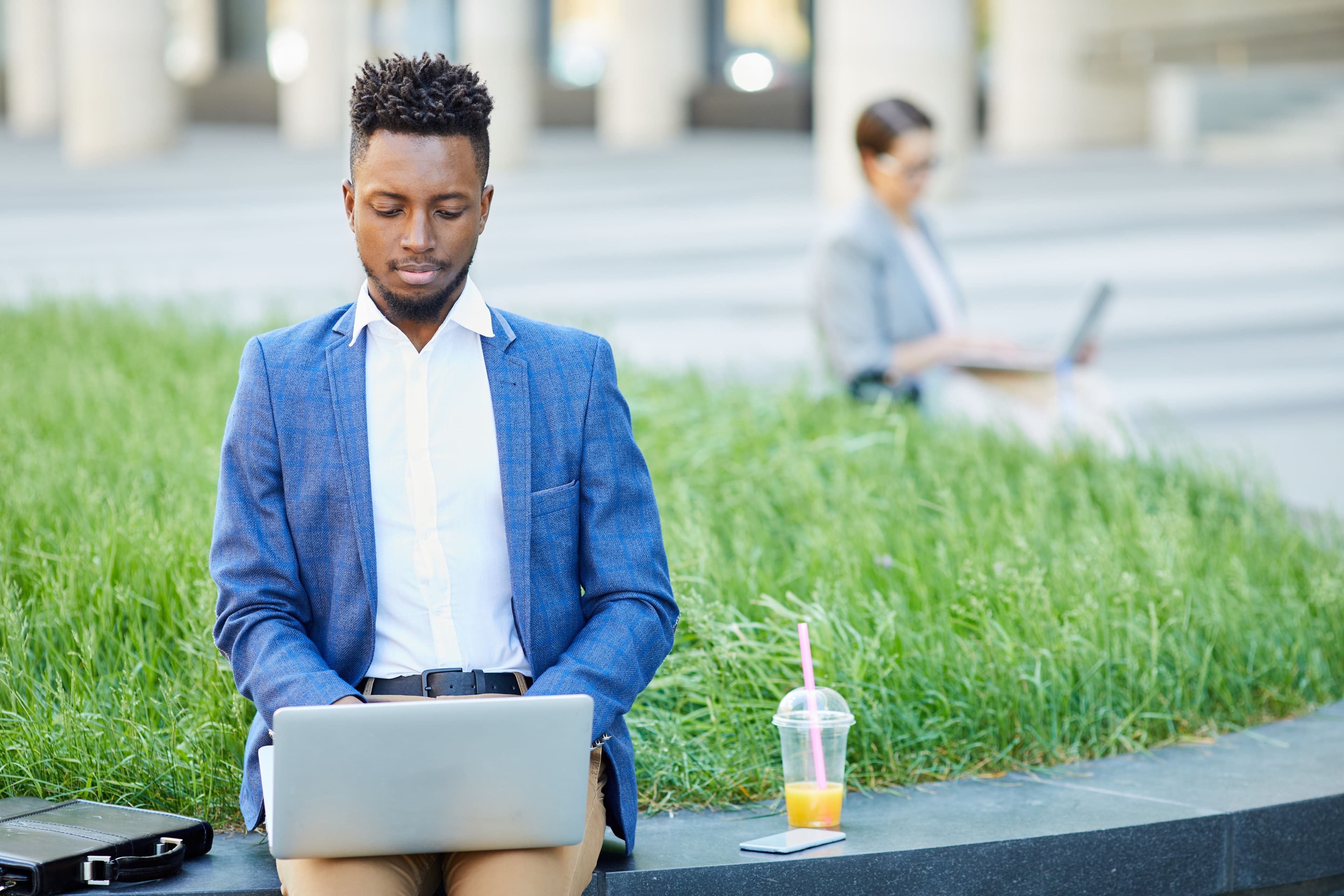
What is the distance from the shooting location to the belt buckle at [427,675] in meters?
2.63

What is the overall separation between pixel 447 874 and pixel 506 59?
2063 centimetres

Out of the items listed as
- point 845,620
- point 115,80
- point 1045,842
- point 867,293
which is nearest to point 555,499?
point 1045,842

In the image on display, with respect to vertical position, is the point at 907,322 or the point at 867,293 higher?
the point at 867,293

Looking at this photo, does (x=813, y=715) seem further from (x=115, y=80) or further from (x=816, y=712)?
(x=115, y=80)

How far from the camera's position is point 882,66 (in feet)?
45.1

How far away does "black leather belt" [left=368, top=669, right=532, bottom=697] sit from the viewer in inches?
103

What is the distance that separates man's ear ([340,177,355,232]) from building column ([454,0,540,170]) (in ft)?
63.1

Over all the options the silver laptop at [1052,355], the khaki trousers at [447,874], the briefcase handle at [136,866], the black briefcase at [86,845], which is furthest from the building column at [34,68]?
the khaki trousers at [447,874]

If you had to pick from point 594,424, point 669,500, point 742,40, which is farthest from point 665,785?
point 742,40

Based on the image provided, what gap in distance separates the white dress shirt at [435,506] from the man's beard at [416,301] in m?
0.03

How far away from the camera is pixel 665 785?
11.1ft

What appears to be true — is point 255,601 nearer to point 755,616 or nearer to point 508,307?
point 755,616

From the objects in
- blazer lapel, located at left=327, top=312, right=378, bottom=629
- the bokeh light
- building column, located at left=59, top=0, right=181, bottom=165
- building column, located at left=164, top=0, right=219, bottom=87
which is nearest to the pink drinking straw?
blazer lapel, located at left=327, top=312, right=378, bottom=629

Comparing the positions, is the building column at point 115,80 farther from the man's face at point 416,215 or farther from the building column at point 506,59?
the man's face at point 416,215
